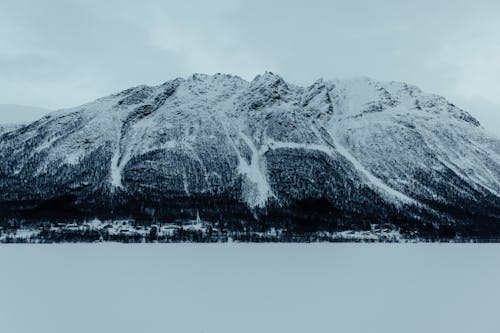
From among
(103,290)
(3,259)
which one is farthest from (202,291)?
(3,259)

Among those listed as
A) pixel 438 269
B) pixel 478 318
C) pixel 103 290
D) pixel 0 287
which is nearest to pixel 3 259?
pixel 0 287

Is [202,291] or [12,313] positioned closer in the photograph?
[12,313]

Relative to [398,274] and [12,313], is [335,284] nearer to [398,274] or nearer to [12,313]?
[398,274]

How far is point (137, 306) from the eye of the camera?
6831cm

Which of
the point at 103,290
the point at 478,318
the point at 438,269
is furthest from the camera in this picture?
the point at 438,269

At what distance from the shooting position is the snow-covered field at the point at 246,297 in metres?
58.1

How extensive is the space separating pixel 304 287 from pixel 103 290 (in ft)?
97.4

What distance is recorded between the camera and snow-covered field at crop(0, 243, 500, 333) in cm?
5806

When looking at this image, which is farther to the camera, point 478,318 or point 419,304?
point 419,304

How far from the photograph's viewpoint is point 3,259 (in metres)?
139

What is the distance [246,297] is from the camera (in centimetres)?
7712

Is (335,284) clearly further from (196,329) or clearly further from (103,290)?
(196,329)

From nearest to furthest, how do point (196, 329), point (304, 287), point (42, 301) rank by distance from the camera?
point (196, 329), point (42, 301), point (304, 287)

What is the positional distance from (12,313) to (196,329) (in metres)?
22.0
